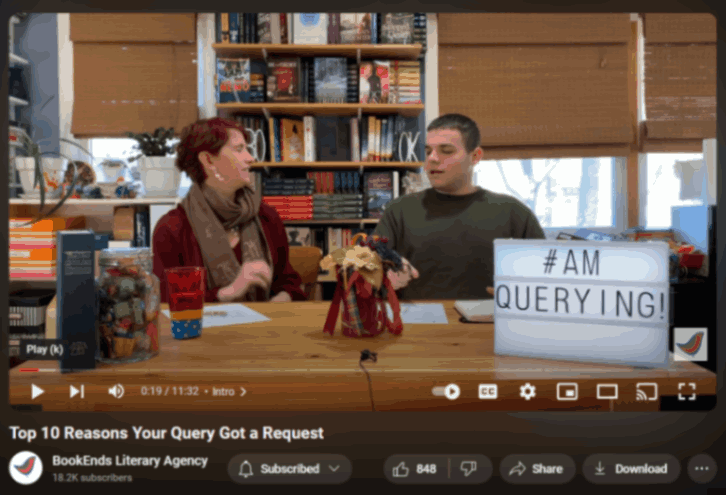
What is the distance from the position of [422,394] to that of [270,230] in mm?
1452

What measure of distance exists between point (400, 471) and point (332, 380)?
13 cm

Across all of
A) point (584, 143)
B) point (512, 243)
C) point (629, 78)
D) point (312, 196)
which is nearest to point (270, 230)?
point (312, 196)

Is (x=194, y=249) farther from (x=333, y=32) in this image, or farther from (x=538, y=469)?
(x=333, y=32)

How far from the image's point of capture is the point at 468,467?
38cm

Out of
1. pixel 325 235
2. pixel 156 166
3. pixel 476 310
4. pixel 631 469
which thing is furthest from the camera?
pixel 325 235

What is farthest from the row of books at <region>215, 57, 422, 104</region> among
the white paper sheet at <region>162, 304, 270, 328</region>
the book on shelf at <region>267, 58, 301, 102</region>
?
the white paper sheet at <region>162, 304, 270, 328</region>

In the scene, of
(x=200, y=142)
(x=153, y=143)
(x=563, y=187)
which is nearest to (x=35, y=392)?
(x=200, y=142)

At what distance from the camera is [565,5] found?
40 cm

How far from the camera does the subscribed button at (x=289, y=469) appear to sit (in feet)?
1.25

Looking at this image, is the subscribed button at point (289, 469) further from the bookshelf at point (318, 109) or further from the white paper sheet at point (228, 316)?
the bookshelf at point (318, 109)

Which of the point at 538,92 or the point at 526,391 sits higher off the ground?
the point at 538,92

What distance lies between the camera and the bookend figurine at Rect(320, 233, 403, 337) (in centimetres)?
76

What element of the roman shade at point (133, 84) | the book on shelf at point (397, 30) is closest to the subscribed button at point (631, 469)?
the book on shelf at point (397, 30)

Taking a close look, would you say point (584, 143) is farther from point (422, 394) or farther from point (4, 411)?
point (4, 411)
